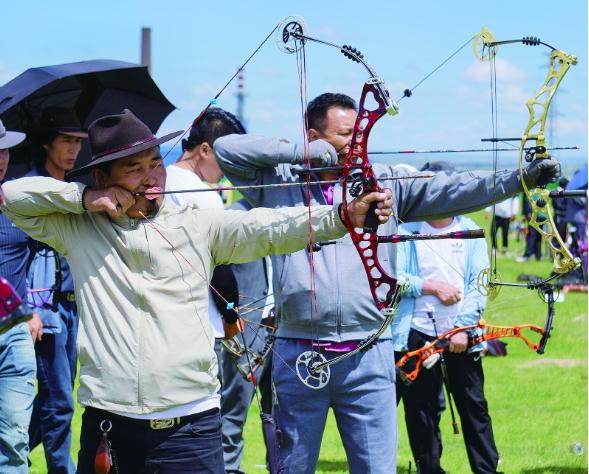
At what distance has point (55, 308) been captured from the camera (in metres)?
4.96

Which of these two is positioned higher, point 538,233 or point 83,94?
point 83,94

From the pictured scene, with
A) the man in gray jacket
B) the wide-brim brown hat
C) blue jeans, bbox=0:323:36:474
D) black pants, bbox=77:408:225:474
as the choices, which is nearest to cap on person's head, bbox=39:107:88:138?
blue jeans, bbox=0:323:36:474

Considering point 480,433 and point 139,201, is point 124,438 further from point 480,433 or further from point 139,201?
point 480,433

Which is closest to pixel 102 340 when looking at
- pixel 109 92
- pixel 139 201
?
pixel 139 201

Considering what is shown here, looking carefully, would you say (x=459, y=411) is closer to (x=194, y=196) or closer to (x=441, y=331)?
(x=441, y=331)

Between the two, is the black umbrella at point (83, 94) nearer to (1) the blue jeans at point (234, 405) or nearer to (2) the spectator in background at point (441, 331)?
(1) the blue jeans at point (234, 405)

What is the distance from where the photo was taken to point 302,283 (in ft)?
12.7

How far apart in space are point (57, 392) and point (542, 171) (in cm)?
270

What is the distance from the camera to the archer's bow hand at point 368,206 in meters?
2.99

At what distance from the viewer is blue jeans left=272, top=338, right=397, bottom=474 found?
12.5ft

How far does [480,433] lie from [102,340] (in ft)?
9.87

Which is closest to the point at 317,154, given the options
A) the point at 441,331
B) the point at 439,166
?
the point at 441,331

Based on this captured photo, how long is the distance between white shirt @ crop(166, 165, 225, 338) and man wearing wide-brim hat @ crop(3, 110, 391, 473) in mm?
1399

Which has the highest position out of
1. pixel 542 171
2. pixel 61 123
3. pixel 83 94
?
pixel 83 94
